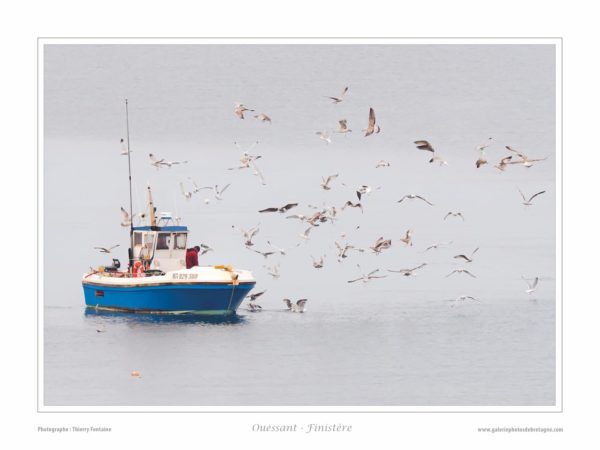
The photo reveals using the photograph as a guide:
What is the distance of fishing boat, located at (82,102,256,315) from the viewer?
57.4 m

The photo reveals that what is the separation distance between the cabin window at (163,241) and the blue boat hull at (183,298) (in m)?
2.34

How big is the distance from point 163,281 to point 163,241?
2.87m

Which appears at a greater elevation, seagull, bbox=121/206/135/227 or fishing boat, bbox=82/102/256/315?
seagull, bbox=121/206/135/227

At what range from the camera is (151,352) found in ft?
159

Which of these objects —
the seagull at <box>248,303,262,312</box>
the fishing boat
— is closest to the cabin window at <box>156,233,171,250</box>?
the fishing boat

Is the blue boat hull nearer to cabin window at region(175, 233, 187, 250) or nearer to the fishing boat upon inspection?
the fishing boat

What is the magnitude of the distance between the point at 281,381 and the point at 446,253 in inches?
1699

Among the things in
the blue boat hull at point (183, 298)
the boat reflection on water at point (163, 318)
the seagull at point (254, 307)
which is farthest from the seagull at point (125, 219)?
the seagull at point (254, 307)

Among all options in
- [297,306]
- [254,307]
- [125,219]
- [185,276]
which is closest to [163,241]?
[125,219]

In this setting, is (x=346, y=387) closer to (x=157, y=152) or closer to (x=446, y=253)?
(x=446, y=253)

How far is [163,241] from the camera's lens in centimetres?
6041

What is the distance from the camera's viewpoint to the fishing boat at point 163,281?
57406 millimetres

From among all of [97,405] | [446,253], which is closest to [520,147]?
[446,253]

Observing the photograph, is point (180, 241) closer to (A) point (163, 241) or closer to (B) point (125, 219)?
(A) point (163, 241)
